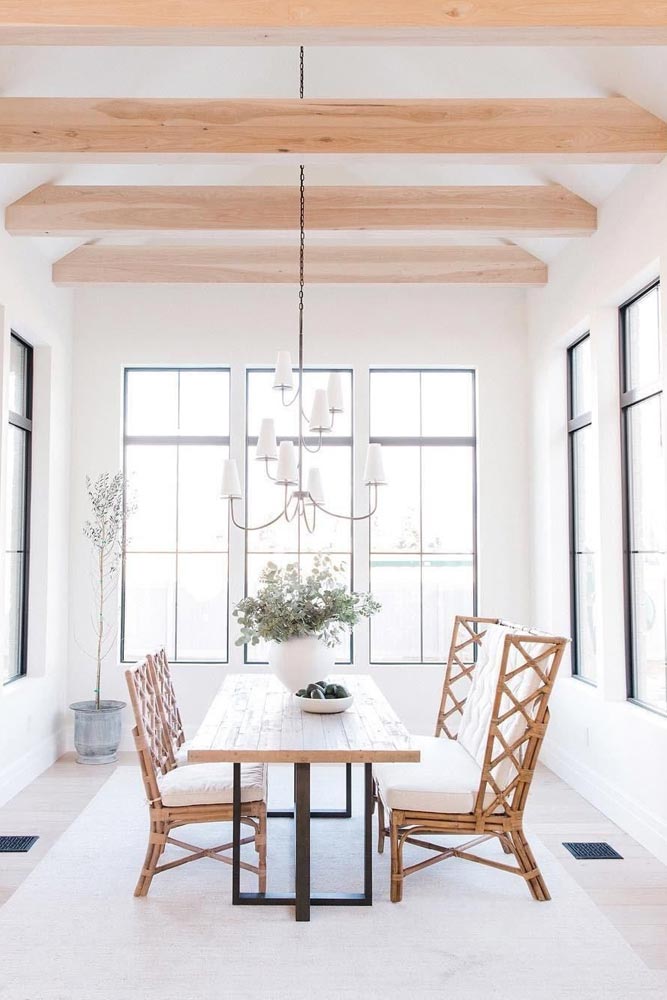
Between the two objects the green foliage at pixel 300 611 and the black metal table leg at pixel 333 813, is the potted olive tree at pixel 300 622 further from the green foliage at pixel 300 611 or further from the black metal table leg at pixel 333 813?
the black metal table leg at pixel 333 813

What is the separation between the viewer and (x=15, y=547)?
512cm

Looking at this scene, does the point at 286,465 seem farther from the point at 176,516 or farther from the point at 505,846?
the point at 176,516

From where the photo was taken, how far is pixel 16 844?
380cm

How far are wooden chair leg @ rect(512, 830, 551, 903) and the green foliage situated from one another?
1.05 metres

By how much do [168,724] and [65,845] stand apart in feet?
2.43

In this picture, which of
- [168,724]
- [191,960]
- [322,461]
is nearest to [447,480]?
[322,461]

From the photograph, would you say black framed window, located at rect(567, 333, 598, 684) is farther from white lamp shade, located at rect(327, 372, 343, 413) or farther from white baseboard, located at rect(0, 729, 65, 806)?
white baseboard, located at rect(0, 729, 65, 806)

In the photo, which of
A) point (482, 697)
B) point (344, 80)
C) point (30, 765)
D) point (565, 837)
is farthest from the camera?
point (30, 765)

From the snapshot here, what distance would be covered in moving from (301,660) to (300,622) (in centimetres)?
17

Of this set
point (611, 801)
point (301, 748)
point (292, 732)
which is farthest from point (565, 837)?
point (301, 748)

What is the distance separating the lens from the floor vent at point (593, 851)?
3664 mm

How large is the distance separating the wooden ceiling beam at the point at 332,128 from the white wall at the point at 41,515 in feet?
3.62
